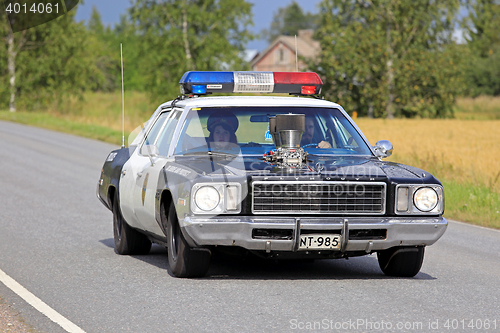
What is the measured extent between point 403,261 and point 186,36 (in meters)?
46.1

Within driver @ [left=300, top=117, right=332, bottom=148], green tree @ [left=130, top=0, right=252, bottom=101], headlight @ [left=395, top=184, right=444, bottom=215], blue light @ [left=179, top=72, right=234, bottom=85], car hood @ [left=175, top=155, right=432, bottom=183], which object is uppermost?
green tree @ [left=130, top=0, right=252, bottom=101]

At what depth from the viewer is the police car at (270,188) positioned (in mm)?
6301

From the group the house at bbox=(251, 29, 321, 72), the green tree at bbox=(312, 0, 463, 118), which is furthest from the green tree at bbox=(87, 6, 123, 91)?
the house at bbox=(251, 29, 321, 72)

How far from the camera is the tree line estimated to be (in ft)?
162

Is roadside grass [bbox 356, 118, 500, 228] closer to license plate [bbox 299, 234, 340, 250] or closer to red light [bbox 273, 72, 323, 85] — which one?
red light [bbox 273, 72, 323, 85]

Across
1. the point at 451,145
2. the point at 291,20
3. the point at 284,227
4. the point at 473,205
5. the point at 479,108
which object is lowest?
the point at 479,108

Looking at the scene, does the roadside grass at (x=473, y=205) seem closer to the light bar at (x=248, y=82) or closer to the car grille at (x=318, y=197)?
the light bar at (x=248, y=82)

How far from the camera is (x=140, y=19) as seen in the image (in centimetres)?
5159

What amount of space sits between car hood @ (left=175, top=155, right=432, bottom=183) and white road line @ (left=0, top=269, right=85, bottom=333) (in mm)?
1624

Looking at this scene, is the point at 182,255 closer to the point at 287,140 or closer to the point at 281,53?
the point at 287,140

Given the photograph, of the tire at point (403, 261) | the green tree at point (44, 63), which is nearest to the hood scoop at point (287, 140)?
the tire at point (403, 261)

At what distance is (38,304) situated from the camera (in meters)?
5.88

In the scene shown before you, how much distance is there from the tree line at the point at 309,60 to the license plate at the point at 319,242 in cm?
4367

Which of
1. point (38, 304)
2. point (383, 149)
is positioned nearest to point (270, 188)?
point (383, 149)
